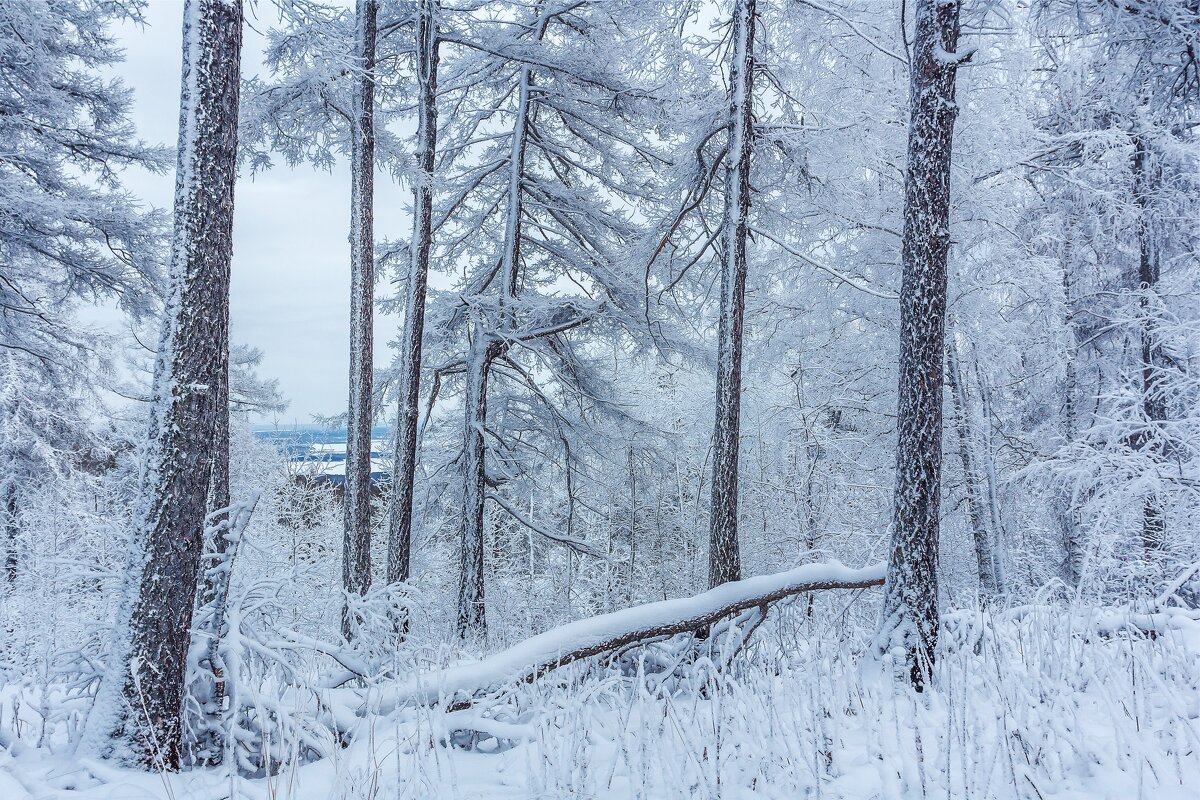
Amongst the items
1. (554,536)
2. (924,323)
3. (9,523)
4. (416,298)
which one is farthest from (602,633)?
(9,523)

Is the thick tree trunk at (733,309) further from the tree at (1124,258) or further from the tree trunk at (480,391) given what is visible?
the tree trunk at (480,391)

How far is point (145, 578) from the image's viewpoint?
4.01m

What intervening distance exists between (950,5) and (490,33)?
713 centimetres

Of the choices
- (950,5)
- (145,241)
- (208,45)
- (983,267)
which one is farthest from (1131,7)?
(145,241)

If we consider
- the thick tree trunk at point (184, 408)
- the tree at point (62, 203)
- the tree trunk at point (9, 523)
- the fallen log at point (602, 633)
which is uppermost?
the tree at point (62, 203)

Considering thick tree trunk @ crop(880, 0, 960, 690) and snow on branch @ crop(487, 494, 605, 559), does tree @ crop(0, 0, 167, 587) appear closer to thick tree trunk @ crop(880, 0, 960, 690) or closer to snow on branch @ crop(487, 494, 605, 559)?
snow on branch @ crop(487, 494, 605, 559)

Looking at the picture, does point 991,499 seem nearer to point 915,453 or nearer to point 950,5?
point 915,453

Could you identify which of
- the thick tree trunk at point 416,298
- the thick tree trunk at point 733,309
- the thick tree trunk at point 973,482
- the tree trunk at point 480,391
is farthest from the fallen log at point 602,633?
the thick tree trunk at point 973,482

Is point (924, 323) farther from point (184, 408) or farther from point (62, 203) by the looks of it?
point (62, 203)

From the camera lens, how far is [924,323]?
5398 millimetres

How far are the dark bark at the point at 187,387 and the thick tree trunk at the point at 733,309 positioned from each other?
5.93m

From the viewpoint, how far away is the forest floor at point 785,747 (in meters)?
3.17

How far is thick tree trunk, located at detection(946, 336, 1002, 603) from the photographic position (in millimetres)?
10781

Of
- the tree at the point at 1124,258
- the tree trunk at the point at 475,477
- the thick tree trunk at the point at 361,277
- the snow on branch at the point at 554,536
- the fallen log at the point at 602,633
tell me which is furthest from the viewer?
the snow on branch at the point at 554,536
